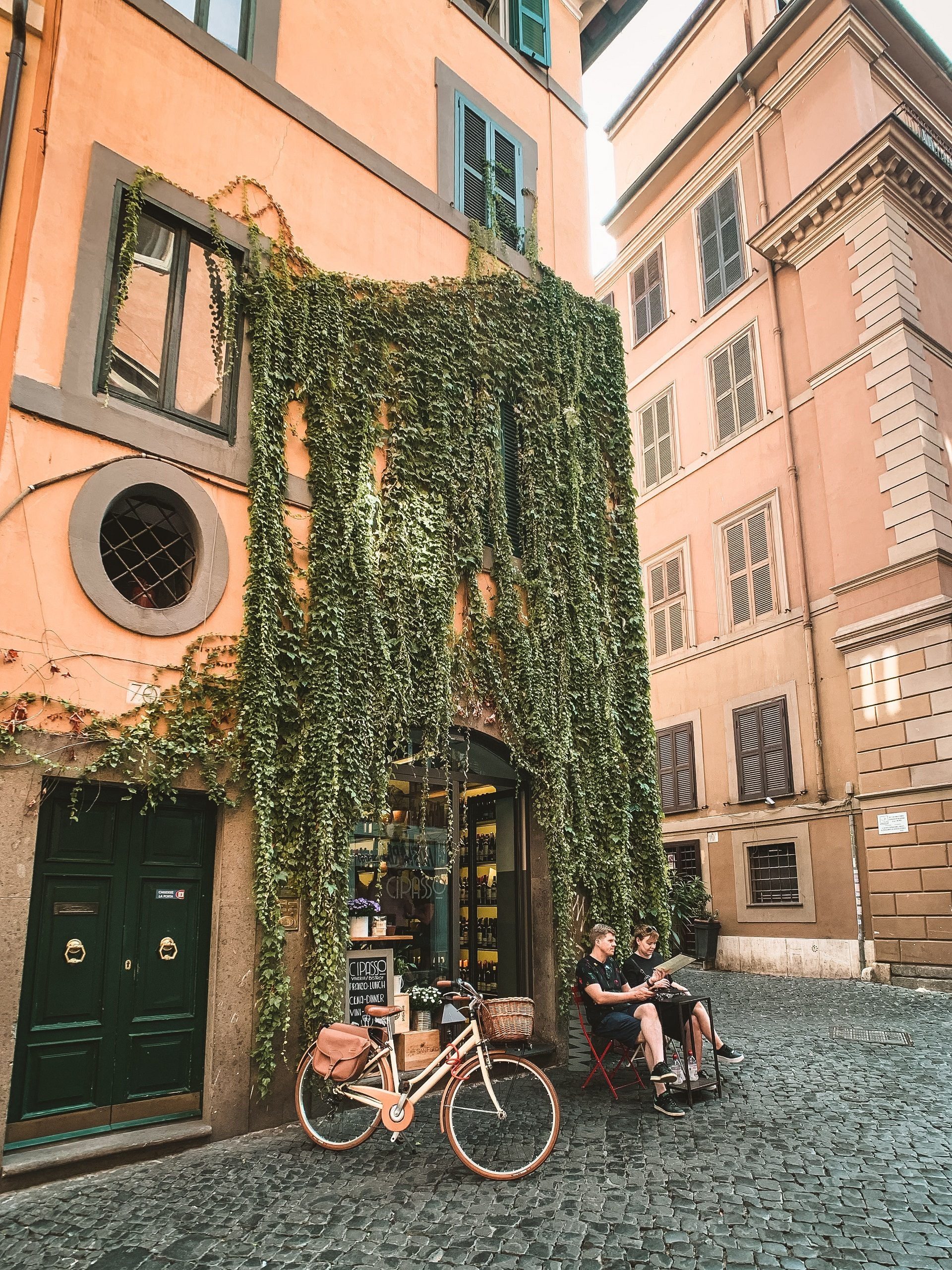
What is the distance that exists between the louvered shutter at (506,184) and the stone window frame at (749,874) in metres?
10.8

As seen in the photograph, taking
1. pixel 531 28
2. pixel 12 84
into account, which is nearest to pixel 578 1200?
pixel 12 84

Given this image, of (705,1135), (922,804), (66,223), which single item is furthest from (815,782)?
(66,223)

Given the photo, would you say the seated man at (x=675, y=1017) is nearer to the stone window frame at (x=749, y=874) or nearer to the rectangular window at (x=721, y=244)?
the stone window frame at (x=749, y=874)

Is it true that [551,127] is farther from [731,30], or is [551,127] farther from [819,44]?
[731,30]

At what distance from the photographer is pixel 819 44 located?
Result: 16.7 metres

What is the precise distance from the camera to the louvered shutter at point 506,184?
1037cm

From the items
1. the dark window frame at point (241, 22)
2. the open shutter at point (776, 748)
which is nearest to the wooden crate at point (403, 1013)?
the dark window frame at point (241, 22)

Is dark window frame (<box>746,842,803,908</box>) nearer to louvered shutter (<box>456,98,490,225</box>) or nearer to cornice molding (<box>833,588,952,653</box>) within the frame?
cornice molding (<box>833,588,952,653</box>)

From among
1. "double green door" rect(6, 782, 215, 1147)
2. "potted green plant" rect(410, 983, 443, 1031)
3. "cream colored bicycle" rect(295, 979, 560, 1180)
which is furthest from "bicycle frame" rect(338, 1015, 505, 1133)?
"potted green plant" rect(410, 983, 443, 1031)

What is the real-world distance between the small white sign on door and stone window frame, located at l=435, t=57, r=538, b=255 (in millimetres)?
9698

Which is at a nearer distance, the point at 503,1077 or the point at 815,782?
the point at 503,1077

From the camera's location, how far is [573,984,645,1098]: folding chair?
664 cm

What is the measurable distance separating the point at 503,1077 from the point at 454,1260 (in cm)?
124

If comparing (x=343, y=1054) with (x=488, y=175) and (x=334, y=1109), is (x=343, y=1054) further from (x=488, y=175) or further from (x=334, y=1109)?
(x=488, y=175)
